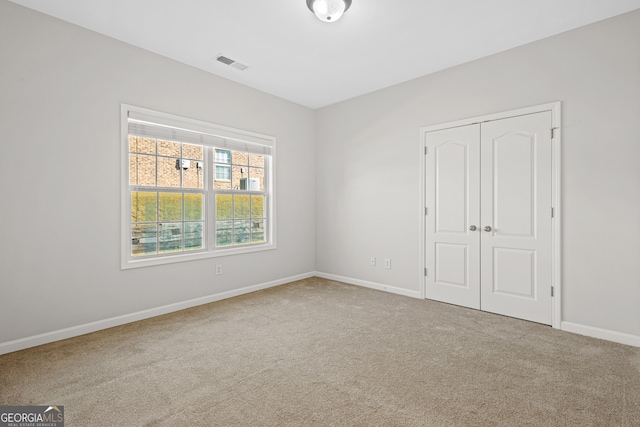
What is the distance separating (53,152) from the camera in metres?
2.72

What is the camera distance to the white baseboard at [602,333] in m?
2.63

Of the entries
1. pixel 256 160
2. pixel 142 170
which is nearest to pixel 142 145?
pixel 142 170

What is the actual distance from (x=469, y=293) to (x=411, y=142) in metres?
2.02

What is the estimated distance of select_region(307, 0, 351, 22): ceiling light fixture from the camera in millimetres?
2404

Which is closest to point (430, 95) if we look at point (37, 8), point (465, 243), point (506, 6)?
point (506, 6)

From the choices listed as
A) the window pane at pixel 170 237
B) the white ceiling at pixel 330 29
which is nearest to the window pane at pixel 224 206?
the window pane at pixel 170 237

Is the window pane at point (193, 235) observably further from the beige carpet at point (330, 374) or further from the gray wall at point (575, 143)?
the gray wall at point (575, 143)

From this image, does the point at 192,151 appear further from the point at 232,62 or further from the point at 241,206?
the point at 232,62

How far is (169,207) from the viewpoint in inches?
142

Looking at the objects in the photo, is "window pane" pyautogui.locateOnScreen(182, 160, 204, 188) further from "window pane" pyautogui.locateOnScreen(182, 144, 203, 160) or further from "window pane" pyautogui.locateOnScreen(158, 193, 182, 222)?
"window pane" pyautogui.locateOnScreen(158, 193, 182, 222)

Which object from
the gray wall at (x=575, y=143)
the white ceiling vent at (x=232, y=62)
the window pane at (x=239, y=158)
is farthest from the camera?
the window pane at (x=239, y=158)

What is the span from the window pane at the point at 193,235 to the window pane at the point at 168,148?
849 mm

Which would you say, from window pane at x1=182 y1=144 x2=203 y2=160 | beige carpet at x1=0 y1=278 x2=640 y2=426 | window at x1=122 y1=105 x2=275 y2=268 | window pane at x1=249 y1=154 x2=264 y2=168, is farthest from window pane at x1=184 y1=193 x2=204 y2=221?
beige carpet at x1=0 y1=278 x2=640 y2=426

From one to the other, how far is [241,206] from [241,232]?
37 centimetres
